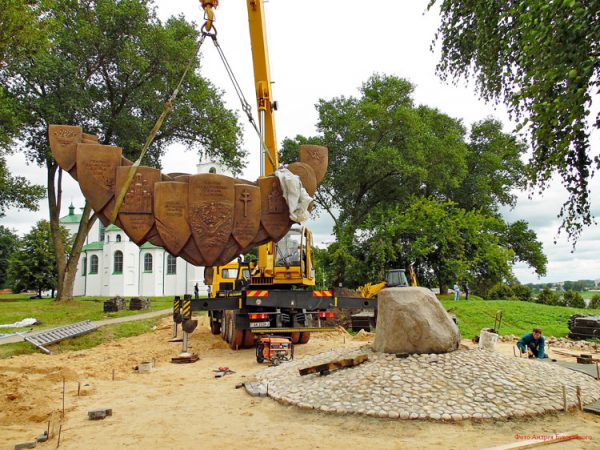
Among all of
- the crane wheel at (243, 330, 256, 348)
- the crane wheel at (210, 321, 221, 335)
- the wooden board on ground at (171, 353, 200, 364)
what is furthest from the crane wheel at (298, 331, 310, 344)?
the crane wheel at (210, 321, 221, 335)

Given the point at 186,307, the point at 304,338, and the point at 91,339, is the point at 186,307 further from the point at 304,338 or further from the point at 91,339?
the point at 91,339

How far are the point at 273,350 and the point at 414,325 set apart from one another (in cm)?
415

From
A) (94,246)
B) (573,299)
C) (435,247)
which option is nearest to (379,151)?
(435,247)

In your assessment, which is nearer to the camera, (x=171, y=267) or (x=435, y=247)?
(x=435, y=247)

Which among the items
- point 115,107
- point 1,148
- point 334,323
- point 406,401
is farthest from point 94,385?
point 115,107

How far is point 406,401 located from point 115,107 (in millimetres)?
20941

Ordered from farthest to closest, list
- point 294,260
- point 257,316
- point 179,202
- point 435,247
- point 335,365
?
point 435,247, point 294,260, point 257,316, point 335,365, point 179,202

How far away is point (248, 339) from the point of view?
45.3ft

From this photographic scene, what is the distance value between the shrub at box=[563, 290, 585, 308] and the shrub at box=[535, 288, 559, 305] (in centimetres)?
A: 74

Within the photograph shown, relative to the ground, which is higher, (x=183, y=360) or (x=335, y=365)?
(x=335, y=365)

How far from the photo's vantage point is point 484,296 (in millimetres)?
34469

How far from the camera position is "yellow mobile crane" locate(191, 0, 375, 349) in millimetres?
10937

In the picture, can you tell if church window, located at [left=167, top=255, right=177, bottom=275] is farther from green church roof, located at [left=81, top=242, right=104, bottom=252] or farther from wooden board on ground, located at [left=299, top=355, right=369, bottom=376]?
wooden board on ground, located at [left=299, top=355, right=369, bottom=376]

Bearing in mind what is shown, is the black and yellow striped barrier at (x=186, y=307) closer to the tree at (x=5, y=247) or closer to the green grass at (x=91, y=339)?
the green grass at (x=91, y=339)
